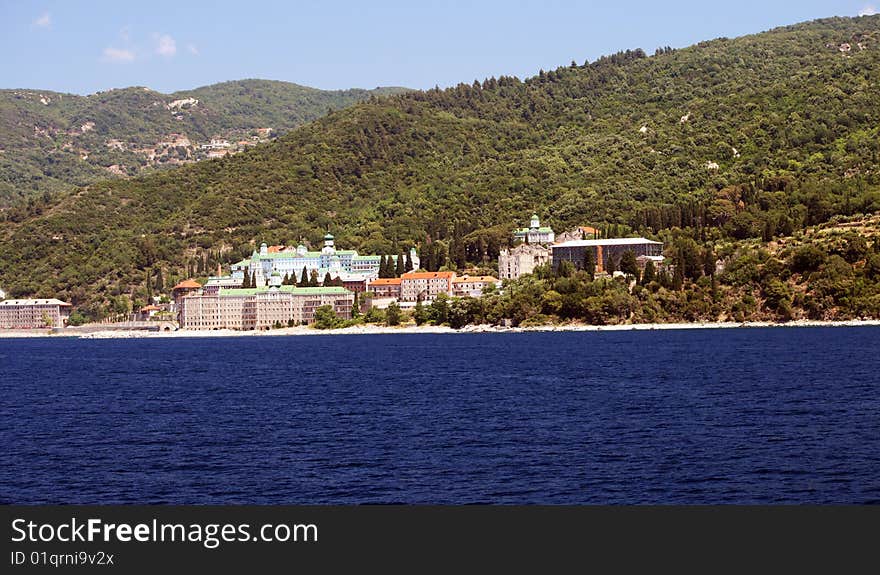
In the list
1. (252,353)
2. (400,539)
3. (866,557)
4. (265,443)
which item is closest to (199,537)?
(400,539)

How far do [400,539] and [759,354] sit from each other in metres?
64.5

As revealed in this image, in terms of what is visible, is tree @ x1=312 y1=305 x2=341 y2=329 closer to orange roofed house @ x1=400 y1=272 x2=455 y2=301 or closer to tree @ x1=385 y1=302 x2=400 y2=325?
tree @ x1=385 y1=302 x2=400 y2=325

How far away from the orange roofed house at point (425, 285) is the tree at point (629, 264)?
85.1 feet

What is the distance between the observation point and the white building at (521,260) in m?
176

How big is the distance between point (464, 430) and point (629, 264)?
10356 cm

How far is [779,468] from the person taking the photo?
40375 millimetres

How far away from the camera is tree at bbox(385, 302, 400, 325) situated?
161 metres

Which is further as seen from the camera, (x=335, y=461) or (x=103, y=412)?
(x=103, y=412)

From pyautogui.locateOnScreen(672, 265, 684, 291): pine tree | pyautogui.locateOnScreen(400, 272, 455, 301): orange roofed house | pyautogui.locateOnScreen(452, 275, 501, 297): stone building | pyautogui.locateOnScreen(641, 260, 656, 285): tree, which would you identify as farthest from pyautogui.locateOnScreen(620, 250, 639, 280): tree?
pyautogui.locateOnScreen(400, 272, 455, 301): orange roofed house

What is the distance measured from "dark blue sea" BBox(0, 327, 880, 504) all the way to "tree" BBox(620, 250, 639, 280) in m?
53.7

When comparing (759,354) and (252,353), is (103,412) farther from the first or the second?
(252,353)

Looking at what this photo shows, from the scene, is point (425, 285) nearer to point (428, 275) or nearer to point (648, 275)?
point (428, 275)

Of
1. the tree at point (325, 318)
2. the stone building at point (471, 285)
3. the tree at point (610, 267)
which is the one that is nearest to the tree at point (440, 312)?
the stone building at point (471, 285)

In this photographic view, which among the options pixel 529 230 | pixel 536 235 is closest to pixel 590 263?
pixel 536 235
